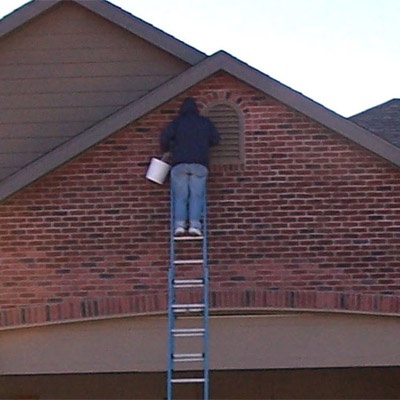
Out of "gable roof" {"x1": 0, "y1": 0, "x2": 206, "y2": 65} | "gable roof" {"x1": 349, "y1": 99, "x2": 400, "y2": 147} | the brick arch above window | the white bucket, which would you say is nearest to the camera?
the white bucket

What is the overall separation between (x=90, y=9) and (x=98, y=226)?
12.0 feet

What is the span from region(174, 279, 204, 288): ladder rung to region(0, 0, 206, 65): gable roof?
11.5ft

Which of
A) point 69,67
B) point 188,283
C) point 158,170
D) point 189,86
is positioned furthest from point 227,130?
point 69,67

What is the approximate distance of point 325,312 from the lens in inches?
384

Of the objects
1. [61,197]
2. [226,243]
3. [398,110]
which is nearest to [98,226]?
[61,197]

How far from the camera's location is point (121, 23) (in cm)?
1220

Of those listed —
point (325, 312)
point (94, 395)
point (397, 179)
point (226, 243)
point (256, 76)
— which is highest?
point (256, 76)

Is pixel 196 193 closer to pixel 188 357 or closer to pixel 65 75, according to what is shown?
pixel 188 357

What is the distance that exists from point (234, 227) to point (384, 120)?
19.6 ft

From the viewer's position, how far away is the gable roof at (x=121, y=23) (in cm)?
1211

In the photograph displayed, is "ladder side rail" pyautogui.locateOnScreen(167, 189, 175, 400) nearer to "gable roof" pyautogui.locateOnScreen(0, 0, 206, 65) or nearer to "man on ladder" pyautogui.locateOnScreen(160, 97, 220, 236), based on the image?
"man on ladder" pyautogui.locateOnScreen(160, 97, 220, 236)

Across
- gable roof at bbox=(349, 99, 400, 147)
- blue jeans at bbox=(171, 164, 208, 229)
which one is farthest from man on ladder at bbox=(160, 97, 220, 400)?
gable roof at bbox=(349, 99, 400, 147)

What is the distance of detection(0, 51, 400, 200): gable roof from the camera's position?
32.1ft

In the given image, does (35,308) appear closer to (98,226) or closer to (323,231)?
(98,226)
